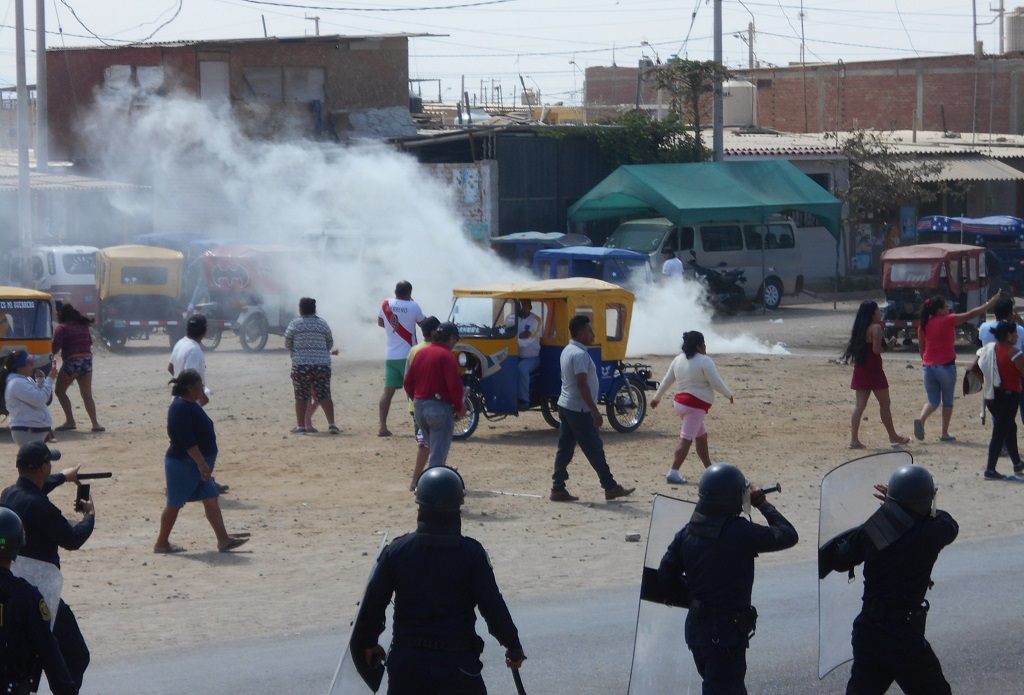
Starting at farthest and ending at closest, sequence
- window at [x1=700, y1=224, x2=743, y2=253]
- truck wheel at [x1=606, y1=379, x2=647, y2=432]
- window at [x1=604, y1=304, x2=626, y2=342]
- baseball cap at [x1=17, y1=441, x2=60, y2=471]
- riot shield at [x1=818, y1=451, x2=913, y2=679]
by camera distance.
Answer: 1. window at [x1=700, y1=224, x2=743, y2=253]
2. window at [x1=604, y1=304, x2=626, y2=342]
3. truck wheel at [x1=606, y1=379, x2=647, y2=432]
4. baseball cap at [x1=17, y1=441, x2=60, y2=471]
5. riot shield at [x1=818, y1=451, x2=913, y2=679]

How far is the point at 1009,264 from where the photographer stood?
105ft

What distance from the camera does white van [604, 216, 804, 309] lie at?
2995 cm

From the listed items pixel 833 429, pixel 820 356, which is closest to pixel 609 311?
pixel 833 429

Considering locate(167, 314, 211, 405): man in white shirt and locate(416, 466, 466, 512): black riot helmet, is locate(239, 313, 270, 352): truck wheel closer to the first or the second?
locate(167, 314, 211, 405): man in white shirt

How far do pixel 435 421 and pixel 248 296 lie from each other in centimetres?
1407

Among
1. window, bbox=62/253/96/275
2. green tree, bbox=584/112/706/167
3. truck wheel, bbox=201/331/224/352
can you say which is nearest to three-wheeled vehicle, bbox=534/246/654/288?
truck wheel, bbox=201/331/224/352

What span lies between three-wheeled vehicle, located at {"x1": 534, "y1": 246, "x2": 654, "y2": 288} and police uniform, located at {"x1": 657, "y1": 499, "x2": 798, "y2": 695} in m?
17.5

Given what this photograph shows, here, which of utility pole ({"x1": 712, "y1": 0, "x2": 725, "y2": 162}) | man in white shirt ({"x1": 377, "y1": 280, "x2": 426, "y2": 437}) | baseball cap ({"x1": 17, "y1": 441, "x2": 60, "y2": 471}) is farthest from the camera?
utility pole ({"x1": 712, "y1": 0, "x2": 725, "y2": 162})

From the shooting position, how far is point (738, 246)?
103 ft

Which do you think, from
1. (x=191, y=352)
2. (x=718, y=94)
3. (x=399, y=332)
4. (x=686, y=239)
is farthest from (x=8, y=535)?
(x=718, y=94)

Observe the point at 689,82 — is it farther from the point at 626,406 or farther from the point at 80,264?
the point at 626,406

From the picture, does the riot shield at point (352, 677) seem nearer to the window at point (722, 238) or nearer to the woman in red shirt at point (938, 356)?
the woman in red shirt at point (938, 356)

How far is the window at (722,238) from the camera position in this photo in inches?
1209

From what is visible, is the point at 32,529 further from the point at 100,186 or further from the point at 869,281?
the point at 869,281
